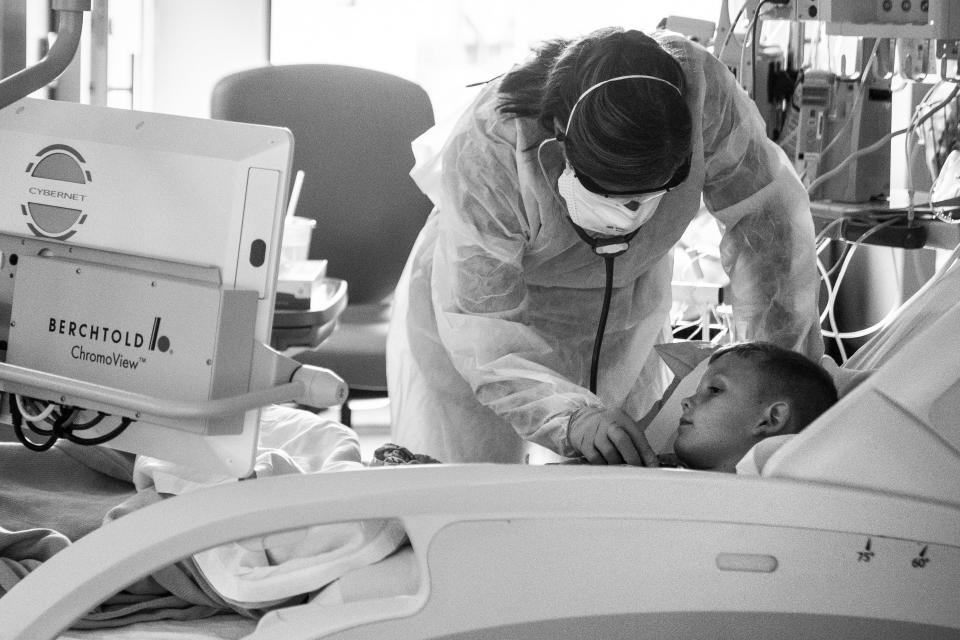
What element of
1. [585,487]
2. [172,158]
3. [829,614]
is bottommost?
[829,614]

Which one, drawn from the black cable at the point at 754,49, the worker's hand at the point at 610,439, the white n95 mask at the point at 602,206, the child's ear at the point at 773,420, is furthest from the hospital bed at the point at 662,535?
the black cable at the point at 754,49

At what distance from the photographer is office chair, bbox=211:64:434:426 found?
136 inches

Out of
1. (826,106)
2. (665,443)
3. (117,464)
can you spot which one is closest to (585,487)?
(665,443)

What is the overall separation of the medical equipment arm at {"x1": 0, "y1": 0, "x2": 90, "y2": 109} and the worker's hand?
73 centimetres

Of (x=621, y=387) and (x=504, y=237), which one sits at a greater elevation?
(x=504, y=237)

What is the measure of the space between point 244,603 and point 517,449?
812 millimetres

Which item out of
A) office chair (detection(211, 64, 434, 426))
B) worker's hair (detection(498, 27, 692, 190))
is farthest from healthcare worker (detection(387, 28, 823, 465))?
office chair (detection(211, 64, 434, 426))

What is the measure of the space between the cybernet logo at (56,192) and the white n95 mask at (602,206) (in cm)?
62

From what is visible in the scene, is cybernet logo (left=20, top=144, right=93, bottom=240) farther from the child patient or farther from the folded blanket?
the child patient

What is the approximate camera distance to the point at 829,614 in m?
1.13

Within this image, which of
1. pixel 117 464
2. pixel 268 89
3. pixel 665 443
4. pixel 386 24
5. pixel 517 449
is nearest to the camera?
pixel 117 464

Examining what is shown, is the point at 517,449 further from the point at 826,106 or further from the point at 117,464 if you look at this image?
the point at 826,106

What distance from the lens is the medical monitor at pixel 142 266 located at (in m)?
1.11

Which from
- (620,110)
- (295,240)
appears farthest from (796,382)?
(295,240)
